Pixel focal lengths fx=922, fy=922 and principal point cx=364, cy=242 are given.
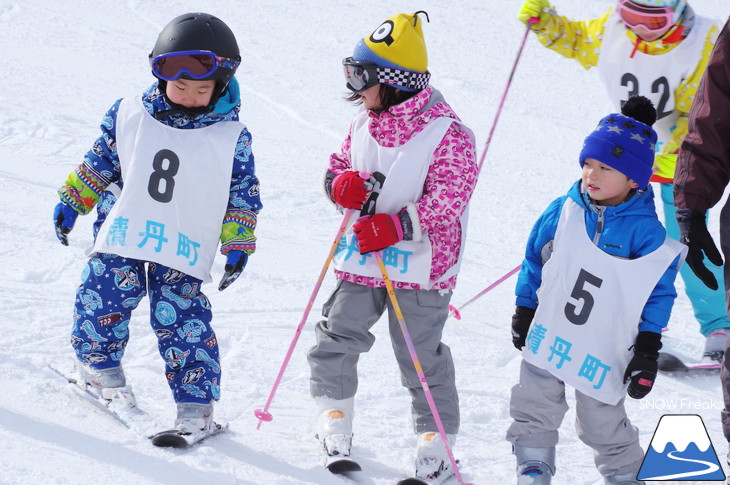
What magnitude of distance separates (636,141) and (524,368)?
926mm

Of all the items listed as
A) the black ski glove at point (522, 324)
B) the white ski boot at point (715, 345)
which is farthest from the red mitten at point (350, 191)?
the white ski boot at point (715, 345)

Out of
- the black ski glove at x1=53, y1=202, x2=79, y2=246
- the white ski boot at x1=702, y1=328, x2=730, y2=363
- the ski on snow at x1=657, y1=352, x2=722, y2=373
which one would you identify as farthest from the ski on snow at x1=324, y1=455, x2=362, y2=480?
the white ski boot at x1=702, y1=328, x2=730, y2=363

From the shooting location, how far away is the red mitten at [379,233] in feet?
11.3

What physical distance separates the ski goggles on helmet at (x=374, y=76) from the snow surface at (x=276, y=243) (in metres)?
1.45

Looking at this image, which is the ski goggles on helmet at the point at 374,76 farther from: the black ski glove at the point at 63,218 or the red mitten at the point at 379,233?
the black ski glove at the point at 63,218

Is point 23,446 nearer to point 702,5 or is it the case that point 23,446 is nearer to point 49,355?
point 49,355

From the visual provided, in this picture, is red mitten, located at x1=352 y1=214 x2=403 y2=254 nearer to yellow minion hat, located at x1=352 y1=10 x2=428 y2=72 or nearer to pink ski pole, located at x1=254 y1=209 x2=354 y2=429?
pink ski pole, located at x1=254 y1=209 x2=354 y2=429

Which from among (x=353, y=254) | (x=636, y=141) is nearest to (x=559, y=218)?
(x=636, y=141)

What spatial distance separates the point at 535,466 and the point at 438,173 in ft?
3.75

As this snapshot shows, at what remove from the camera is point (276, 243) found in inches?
241

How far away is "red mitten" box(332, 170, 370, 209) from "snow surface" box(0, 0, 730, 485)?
3.25 feet

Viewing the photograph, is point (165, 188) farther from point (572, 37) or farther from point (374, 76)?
point (572, 37)

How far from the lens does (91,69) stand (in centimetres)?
937

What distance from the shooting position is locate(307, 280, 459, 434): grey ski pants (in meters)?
3.64
